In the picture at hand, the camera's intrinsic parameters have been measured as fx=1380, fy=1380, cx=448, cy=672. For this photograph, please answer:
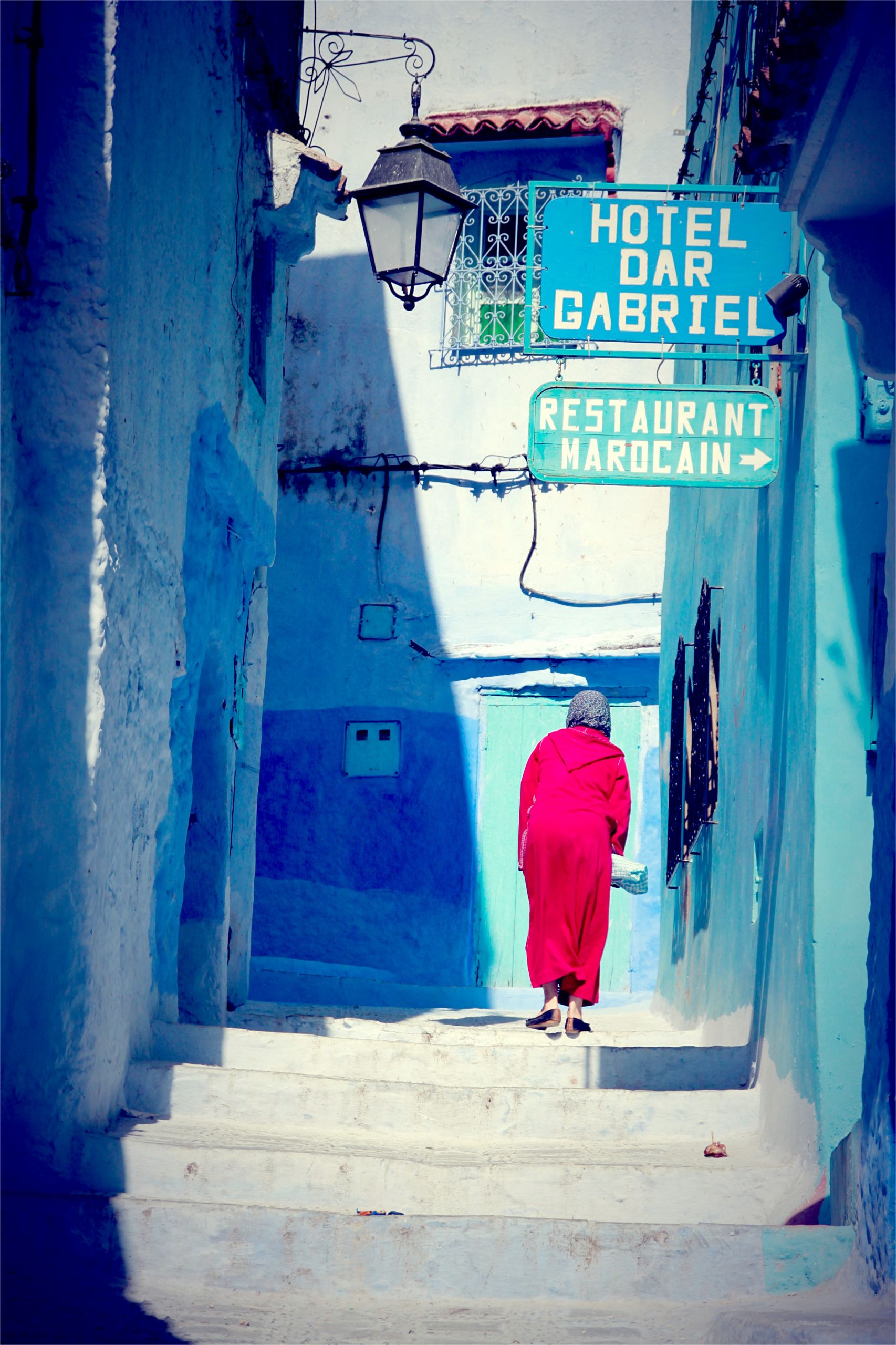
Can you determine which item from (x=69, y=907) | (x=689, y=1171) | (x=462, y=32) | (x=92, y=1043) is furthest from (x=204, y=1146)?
(x=462, y=32)

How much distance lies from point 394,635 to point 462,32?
530cm

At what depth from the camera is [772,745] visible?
17.2 ft

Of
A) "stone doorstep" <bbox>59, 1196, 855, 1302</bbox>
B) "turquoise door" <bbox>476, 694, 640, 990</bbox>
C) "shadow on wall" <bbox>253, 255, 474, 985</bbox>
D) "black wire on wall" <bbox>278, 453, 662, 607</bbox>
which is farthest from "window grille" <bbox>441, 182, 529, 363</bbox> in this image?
"stone doorstep" <bbox>59, 1196, 855, 1302</bbox>

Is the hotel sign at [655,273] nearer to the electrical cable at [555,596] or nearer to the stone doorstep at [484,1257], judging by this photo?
the stone doorstep at [484,1257]

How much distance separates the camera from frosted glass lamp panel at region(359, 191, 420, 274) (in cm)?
603

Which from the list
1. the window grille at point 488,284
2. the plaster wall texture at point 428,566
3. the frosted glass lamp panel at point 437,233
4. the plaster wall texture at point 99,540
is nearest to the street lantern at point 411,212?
the frosted glass lamp panel at point 437,233

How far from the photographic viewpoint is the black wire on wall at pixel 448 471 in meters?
11.4

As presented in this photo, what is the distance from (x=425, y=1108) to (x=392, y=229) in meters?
3.71

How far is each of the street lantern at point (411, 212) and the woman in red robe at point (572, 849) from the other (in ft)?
7.42

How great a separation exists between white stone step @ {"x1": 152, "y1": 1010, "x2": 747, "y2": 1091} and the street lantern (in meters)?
3.14

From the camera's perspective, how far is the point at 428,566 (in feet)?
38.3

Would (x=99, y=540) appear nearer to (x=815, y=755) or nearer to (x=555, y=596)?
(x=815, y=755)

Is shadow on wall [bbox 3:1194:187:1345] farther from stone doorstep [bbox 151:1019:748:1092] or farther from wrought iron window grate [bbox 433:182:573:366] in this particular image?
wrought iron window grate [bbox 433:182:573:366]

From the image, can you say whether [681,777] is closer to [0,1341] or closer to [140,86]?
[140,86]
